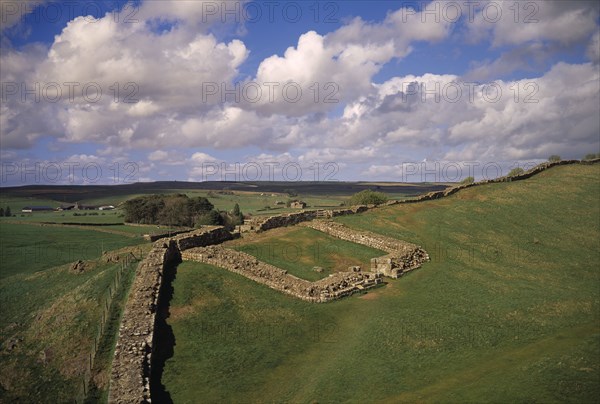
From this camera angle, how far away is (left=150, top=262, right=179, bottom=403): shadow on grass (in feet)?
60.1

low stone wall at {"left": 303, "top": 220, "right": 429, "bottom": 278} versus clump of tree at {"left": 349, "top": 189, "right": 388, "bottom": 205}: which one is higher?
clump of tree at {"left": 349, "top": 189, "right": 388, "bottom": 205}

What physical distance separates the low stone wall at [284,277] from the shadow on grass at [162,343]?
12.5 feet

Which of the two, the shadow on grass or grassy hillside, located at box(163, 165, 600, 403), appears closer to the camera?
the shadow on grass

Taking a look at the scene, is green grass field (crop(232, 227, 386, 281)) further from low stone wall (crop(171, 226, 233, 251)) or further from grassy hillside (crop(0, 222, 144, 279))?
grassy hillside (crop(0, 222, 144, 279))

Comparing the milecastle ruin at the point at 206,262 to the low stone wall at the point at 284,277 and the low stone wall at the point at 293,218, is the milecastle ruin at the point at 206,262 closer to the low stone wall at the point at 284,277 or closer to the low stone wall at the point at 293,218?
the low stone wall at the point at 284,277

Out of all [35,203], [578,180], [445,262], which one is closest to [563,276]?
[445,262]

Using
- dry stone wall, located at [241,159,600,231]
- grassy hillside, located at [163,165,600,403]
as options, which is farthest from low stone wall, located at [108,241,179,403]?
dry stone wall, located at [241,159,600,231]

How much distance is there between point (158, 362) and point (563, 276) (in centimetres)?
3410

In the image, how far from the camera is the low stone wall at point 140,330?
17.2m

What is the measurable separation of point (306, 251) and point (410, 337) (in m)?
15.0

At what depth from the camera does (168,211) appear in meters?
98.0

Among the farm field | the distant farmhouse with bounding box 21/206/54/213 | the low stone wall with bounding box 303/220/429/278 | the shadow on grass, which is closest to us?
the shadow on grass

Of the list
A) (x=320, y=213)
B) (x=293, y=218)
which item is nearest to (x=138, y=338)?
(x=293, y=218)

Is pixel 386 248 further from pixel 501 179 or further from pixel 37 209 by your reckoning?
pixel 37 209
